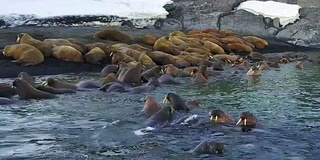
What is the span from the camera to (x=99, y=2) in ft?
97.5

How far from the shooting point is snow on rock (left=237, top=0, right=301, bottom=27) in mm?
26734

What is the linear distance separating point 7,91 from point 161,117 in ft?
10.9

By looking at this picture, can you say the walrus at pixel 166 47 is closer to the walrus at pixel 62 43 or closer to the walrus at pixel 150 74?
the walrus at pixel 62 43

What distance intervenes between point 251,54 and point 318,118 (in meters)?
10.4

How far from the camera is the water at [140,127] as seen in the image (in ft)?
20.0

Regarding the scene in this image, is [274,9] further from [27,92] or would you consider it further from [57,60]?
[27,92]

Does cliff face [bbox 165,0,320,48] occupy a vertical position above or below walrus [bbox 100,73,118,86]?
above

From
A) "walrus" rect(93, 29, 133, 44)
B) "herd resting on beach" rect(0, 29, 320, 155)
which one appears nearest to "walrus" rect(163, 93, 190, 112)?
"herd resting on beach" rect(0, 29, 320, 155)

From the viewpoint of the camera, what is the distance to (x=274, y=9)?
2850 cm

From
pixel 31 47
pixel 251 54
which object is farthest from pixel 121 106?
pixel 251 54

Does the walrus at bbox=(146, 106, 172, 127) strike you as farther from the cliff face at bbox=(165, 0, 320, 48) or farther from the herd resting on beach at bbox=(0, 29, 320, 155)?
the cliff face at bbox=(165, 0, 320, 48)

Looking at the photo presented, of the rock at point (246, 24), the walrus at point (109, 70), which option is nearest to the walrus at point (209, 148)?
the walrus at point (109, 70)

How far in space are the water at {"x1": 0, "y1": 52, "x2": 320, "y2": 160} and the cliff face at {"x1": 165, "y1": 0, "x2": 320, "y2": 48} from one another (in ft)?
47.3

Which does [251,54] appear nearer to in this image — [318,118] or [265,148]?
[318,118]
